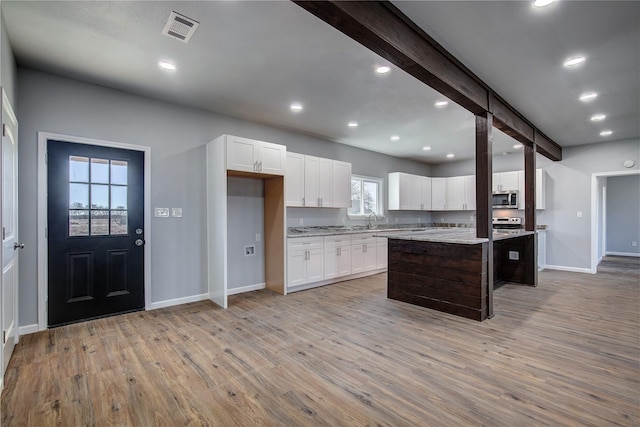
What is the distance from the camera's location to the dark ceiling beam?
6.15 feet

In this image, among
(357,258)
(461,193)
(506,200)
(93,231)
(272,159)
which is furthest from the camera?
(461,193)

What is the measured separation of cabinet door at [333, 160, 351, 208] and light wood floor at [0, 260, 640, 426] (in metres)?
2.38

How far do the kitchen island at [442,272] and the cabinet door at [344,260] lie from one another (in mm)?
1189

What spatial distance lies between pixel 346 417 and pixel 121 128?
389 centimetres

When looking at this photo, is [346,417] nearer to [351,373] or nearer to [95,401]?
[351,373]

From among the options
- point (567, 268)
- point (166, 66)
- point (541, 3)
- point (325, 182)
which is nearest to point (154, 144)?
point (166, 66)

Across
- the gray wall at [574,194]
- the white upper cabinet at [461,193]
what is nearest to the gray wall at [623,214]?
the gray wall at [574,194]

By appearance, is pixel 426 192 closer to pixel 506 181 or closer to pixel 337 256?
pixel 506 181

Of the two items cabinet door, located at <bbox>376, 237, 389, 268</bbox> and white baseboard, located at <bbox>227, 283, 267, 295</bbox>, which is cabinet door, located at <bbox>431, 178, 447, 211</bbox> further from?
white baseboard, located at <bbox>227, 283, 267, 295</bbox>

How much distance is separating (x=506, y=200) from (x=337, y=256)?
4.36 m

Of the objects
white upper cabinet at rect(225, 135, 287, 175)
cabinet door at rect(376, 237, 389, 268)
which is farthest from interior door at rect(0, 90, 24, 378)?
cabinet door at rect(376, 237, 389, 268)

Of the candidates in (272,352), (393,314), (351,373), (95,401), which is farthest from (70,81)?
(393,314)

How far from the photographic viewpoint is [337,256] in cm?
539

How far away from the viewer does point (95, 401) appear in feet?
6.69
